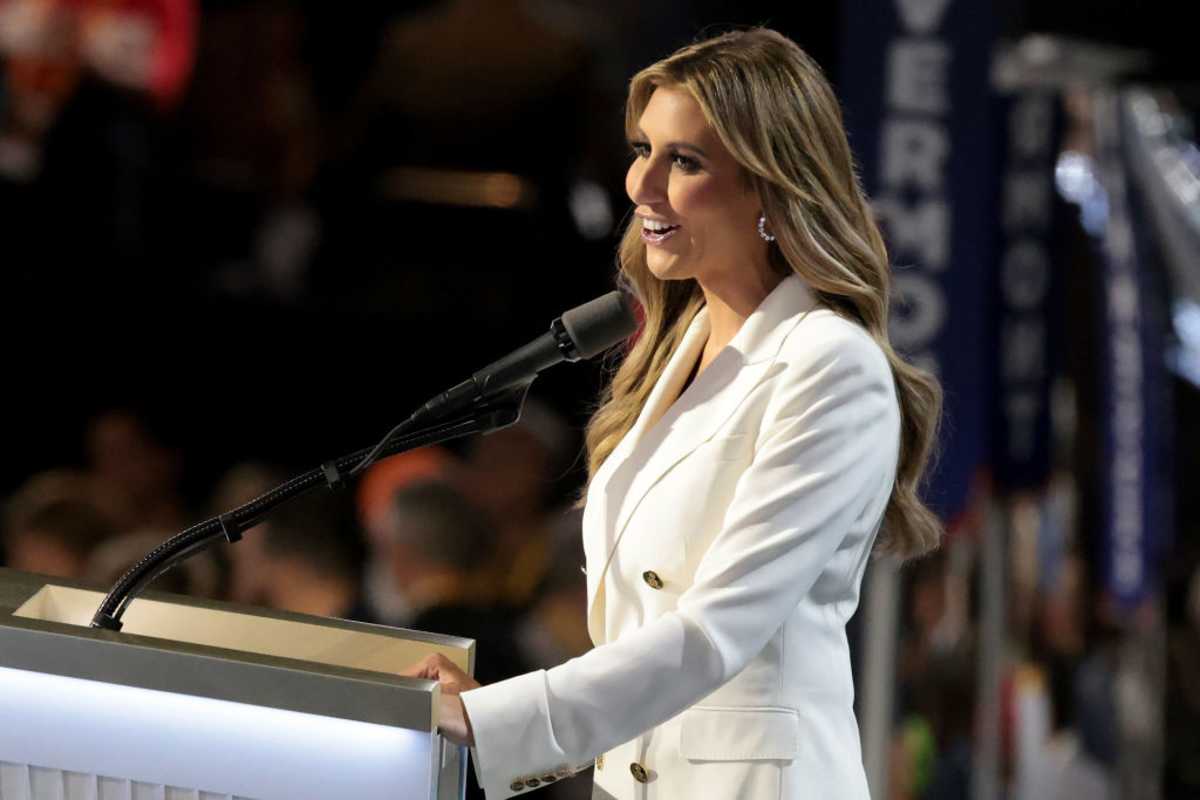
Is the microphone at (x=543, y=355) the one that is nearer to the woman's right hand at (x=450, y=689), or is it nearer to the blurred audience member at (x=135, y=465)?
the woman's right hand at (x=450, y=689)

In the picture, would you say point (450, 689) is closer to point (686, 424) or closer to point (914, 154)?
point (686, 424)

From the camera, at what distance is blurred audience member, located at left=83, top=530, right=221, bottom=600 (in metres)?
4.20

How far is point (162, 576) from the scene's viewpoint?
168 inches

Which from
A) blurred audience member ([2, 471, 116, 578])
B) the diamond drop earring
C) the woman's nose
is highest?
blurred audience member ([2, 471, 116, 578])

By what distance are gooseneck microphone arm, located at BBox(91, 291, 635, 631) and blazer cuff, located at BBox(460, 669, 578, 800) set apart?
24 cm

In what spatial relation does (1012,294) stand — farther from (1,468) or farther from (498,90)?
(1,468)

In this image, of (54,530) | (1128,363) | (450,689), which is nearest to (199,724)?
(450,689)

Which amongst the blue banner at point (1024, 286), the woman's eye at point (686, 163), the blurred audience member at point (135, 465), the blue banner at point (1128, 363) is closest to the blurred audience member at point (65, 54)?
the blurred audience member at point (135, 465)

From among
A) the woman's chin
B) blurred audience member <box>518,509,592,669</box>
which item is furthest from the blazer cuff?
blurred audience member <box>518,509,592,669</box>

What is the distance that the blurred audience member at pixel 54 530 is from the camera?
4418 mm

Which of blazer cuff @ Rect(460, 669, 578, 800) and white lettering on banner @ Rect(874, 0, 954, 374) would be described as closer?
blazer cuff @ Rect(460, 669, 578, 800)

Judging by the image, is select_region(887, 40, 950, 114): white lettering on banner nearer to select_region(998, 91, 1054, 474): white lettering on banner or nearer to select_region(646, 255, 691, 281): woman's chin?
select_region(998, 91, 1054, 474): white lettering on banner

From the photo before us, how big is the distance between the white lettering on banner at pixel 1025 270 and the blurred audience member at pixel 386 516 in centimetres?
184

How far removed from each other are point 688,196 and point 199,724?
0.72 m
